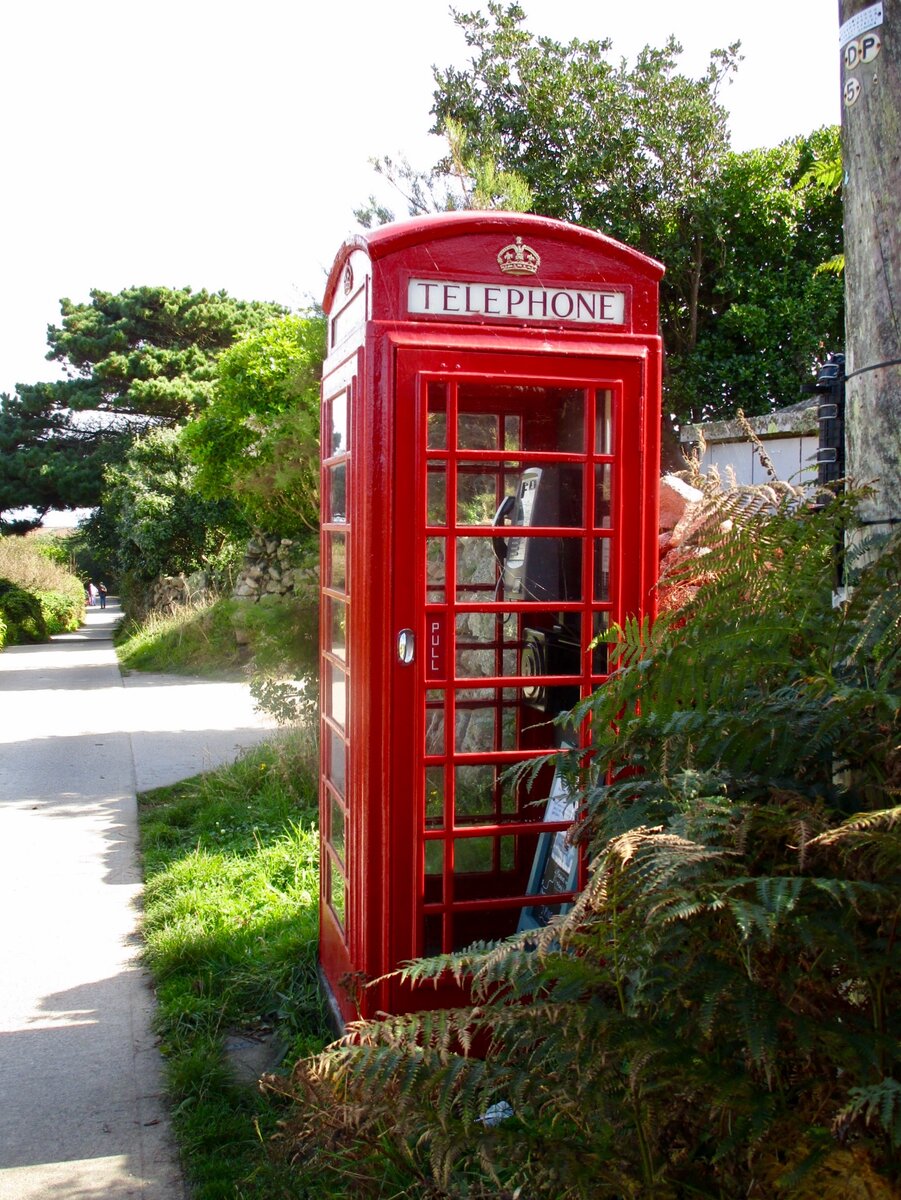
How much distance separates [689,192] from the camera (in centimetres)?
1460

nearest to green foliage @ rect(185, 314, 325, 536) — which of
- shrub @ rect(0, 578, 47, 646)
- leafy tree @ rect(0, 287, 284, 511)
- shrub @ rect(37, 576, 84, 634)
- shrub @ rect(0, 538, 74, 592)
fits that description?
shrub @ rect(0, 578, 47, 646)

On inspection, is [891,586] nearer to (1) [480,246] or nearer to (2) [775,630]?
(2) [775,630]

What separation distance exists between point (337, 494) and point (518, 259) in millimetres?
1042

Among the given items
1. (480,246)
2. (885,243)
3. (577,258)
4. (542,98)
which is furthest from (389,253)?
(542,98)

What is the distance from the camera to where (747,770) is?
2334 millimetres

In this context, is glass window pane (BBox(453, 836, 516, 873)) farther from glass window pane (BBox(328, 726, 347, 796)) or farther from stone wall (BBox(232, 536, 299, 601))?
stone wall (BBox(232, 536, 299, 601))

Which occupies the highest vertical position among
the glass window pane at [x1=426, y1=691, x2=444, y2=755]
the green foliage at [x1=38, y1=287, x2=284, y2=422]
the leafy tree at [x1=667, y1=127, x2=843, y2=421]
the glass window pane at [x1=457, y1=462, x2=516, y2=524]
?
the green foliage at [x1=38, y1=287, x2=284, y2=422]

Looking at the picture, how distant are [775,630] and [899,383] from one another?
0.59m

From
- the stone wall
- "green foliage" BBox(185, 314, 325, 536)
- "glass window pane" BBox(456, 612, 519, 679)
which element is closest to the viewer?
"glass window pane" BBox(456, 612, 519, 679)

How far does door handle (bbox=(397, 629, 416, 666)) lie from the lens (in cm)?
338

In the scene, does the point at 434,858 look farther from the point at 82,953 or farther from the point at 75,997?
the point at 82,953

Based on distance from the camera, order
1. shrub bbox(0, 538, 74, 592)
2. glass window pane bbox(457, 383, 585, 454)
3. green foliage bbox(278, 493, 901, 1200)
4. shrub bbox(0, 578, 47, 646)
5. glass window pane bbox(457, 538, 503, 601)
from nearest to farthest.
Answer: green foliage bbox(278, 493, 901, 1200)
glass window pane bbox(457, 383, 585, 454)
glass window pane bbox(457, 538, 503, 601)
shrub bbox(0, 578, 47, 646)
shrub bbox(0, 538, 74, 592)

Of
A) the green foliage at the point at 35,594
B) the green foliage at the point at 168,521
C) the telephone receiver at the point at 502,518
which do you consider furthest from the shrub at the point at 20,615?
the telephone receiver at the point at 502,518

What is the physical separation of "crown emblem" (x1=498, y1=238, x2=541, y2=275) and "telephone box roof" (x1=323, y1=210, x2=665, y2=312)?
0.04m
